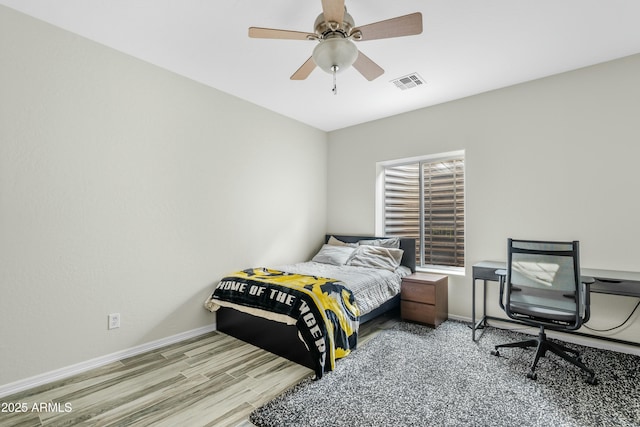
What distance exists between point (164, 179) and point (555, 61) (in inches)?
151

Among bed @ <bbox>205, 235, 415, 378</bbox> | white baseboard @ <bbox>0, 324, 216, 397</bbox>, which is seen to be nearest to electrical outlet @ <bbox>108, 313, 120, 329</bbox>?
white baseboard @ <bbox>0, 324, 216, 397</bbox>

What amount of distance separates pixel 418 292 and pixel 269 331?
1.71 m

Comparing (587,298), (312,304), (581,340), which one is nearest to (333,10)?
(312,304)

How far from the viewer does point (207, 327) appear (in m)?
3.18

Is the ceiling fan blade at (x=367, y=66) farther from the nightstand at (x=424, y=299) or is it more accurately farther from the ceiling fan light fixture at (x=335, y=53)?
the nightstand at (x=424, y=299)

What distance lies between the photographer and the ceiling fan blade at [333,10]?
163 centimetres

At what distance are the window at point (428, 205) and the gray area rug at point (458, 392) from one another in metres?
1.41

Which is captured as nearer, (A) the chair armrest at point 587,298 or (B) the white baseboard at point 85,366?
(B) the white baseboard at point 85,366

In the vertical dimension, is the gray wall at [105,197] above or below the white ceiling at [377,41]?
below

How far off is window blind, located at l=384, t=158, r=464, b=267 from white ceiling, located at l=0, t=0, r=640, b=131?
1.04 metres

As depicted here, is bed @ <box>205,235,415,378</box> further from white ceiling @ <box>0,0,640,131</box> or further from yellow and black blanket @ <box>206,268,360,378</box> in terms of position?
white ceiling @ <box>0,0,640,131</box>

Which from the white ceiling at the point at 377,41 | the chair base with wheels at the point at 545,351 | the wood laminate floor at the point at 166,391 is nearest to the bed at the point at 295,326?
the wood laminate floor at the point at 166,391

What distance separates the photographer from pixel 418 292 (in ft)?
11.0

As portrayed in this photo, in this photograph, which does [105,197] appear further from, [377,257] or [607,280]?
[607,280]
